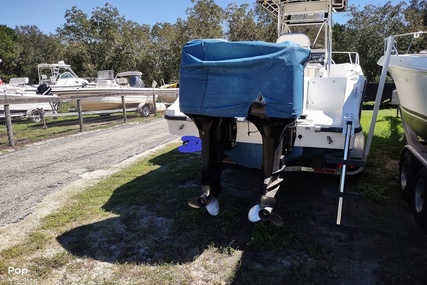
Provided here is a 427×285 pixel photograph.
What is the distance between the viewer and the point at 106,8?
28688 mm

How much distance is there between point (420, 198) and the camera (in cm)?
375

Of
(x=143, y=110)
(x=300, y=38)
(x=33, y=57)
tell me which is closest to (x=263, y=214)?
(x=300, y=38)

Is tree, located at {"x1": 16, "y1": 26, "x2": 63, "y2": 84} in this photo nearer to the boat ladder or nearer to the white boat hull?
the white boat hull

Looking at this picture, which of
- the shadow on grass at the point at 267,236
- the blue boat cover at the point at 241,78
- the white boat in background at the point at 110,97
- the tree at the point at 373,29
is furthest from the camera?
the tree at the point at 373,29

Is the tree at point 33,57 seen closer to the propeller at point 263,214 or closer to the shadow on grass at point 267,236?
the shadow on grass at point 267,236

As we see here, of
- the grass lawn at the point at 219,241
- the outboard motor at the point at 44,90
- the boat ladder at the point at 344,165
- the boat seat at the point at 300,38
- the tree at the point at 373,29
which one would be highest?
the tree at the point at 373,29

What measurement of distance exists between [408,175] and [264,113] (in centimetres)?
256

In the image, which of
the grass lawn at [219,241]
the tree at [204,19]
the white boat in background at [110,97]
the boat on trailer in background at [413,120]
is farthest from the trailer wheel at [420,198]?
the tree at [204,19]

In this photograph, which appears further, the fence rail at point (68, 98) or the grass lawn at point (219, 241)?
the fence rail at point (68, 98)

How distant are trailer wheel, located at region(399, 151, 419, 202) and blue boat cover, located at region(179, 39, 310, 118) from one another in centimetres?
223

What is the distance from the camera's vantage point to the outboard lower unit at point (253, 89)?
2762 mm

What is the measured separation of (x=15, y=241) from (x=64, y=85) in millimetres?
13393

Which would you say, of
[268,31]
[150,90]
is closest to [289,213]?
[150,90]

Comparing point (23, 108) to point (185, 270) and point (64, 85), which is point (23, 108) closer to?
point (64, 85)
